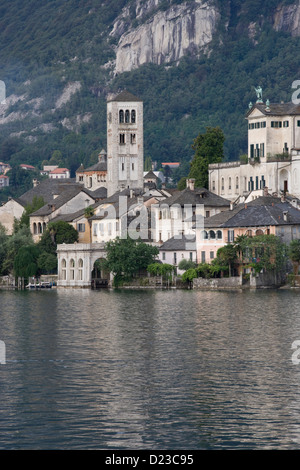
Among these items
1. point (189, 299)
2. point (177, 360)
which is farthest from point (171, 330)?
point (189, 299)

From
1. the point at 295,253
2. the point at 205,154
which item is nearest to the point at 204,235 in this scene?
the point at 295,253

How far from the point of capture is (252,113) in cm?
13562

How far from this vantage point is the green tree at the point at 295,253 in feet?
362

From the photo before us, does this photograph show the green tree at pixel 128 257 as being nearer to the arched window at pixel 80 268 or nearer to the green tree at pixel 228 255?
the arched window at pixel 80 268

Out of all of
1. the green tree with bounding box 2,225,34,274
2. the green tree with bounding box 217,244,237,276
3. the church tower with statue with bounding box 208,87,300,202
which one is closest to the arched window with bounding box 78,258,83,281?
the green tree with bounding box 2,225,34,274

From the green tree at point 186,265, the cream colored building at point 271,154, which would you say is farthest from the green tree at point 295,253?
the cream colored building at point 271,154

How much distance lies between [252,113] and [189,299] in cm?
4322

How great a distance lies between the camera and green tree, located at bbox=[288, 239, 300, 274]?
110 metres

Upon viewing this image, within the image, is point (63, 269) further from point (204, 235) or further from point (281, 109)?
point (281, 109)

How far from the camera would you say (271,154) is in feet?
433

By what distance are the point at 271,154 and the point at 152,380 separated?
277ft

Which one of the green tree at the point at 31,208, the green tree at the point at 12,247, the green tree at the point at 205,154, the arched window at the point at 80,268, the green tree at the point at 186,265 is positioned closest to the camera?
the green tree at the point at 186,265

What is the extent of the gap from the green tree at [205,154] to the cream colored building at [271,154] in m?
8.14

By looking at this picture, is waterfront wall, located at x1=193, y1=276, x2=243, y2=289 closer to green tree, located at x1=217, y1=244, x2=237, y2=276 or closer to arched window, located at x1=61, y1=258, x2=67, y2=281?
green tree, located at x1=217, y1=244, x2=237, y2=276
